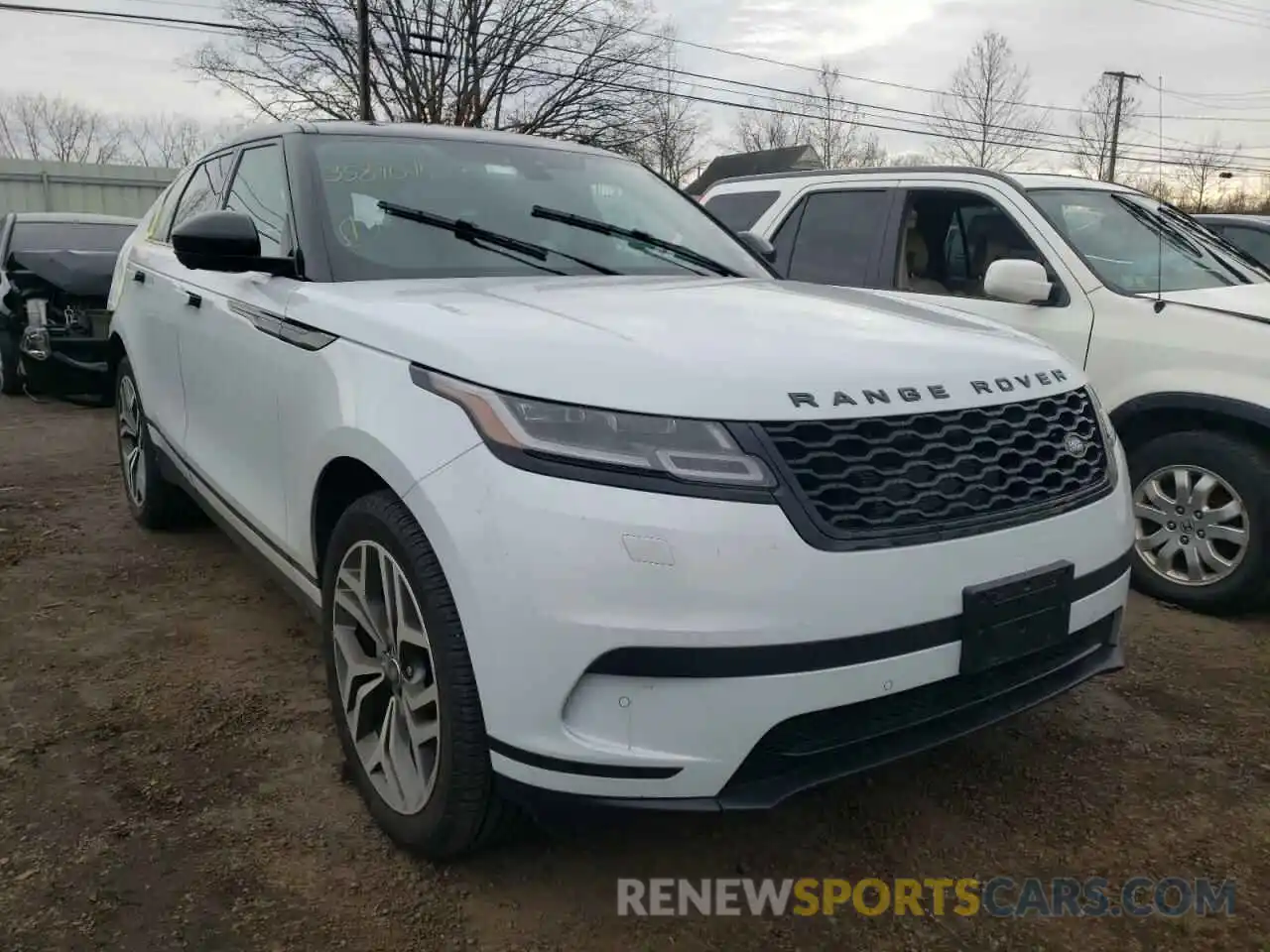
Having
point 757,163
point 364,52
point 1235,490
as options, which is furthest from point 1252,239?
point 757,163

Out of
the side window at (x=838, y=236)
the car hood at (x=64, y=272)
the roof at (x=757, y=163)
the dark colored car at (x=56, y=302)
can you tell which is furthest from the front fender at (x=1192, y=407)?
the roof at (x=757, y=163)

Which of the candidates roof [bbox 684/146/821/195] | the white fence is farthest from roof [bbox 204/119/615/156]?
roof [bbox 684/146/821/195]

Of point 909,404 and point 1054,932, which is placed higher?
point 909,404

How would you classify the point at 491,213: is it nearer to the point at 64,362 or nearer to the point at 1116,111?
the point at 64,362

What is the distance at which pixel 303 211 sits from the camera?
9.43 ft

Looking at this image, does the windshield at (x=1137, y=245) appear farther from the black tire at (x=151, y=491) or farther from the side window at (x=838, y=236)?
the black tire at (x=151, y=491)

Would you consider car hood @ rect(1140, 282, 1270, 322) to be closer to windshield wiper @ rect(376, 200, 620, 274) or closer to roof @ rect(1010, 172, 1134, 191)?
roof @ rect(1010, 172, 1134, 191)

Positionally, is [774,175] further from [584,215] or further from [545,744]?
[545,744]

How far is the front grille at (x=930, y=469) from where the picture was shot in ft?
6.27

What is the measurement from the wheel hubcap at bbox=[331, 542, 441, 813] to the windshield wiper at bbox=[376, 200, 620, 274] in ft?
3.60

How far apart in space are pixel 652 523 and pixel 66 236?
9.27 meters

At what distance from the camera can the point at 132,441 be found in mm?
4750

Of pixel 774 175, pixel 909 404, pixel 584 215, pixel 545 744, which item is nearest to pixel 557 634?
pixel 545 744

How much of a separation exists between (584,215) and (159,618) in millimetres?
2170
